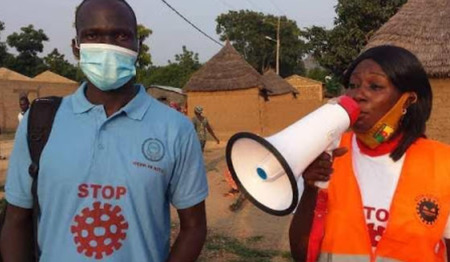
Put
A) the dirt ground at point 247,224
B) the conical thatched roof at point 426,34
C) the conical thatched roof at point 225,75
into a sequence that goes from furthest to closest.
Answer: the conical thatched roof at point 225,75
the conical thatched roof at point 426,34
the dirt ground at point 247,224

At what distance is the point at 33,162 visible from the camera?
1746 millimetres

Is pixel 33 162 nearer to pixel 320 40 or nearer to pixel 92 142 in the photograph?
pixel 92 142

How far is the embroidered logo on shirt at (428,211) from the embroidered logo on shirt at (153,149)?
2.90ft

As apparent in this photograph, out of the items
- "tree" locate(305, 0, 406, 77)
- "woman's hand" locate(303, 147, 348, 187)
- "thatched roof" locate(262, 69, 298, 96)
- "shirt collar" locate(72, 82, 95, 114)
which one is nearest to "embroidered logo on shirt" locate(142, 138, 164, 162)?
"shirt collar" locate(72, 82, 95, 114)

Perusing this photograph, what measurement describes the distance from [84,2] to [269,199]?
91cm

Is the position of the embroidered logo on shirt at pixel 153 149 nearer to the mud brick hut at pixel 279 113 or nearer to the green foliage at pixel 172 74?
the mud brick hut at pixel 279 113

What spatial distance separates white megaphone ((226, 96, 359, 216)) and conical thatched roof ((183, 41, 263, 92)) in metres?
18.6

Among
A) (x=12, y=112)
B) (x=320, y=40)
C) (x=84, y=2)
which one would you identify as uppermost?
(x=320, y=40)

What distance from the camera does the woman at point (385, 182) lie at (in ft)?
6.10

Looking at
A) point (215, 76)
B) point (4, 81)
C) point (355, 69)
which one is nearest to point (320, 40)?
point (215, 76)

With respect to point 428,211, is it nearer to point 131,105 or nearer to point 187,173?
point 187,173

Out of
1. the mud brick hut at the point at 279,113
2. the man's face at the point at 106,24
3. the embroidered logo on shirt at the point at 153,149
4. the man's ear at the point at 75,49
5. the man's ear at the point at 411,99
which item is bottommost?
the mud brick hut at the point at 279,113

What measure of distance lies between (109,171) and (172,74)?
143 feet

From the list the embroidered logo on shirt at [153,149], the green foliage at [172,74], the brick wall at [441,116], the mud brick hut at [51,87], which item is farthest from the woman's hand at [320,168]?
the green foliage at [172,74]
